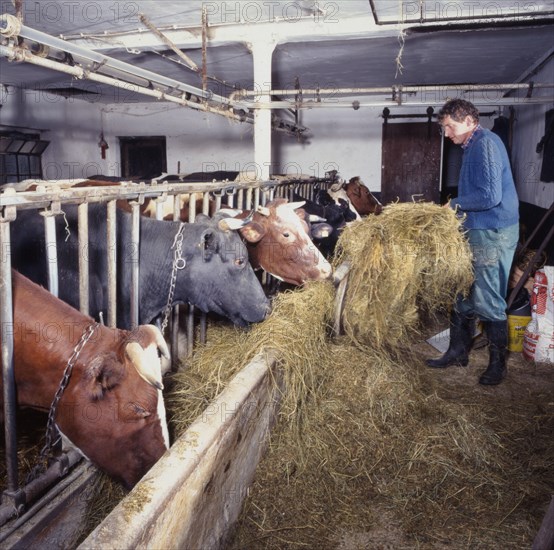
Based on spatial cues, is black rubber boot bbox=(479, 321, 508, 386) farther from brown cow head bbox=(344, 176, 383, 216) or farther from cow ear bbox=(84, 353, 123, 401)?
brown cow head bbox=(344, 176, 383, 216)

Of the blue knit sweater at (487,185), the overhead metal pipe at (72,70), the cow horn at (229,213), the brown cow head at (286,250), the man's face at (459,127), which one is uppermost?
the overhead metal pipe at (72,70)

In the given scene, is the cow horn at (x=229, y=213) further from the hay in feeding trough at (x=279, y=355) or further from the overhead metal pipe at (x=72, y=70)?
the overhead metal pipe at (x=72, y=70)

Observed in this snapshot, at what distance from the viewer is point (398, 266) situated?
3.84 metres

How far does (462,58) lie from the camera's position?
802 cm

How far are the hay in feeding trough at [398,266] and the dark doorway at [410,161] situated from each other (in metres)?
7.20

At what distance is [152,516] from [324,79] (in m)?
9.42

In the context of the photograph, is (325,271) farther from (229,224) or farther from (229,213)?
(229,224)

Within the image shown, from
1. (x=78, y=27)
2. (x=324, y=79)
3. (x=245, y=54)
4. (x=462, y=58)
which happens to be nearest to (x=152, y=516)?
A: (x=78, y=27)

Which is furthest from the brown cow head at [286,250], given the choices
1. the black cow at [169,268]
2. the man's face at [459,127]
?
the man's face at [459,127]

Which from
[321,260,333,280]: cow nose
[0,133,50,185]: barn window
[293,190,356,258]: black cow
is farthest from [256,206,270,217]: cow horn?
[0,133,50,185]: barn window

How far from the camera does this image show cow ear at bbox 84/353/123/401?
1.87 meters

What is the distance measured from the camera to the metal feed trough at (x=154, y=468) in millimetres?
1602

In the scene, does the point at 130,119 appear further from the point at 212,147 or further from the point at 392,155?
the point at 392,155

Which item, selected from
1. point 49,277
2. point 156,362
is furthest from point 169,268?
point 156,362
